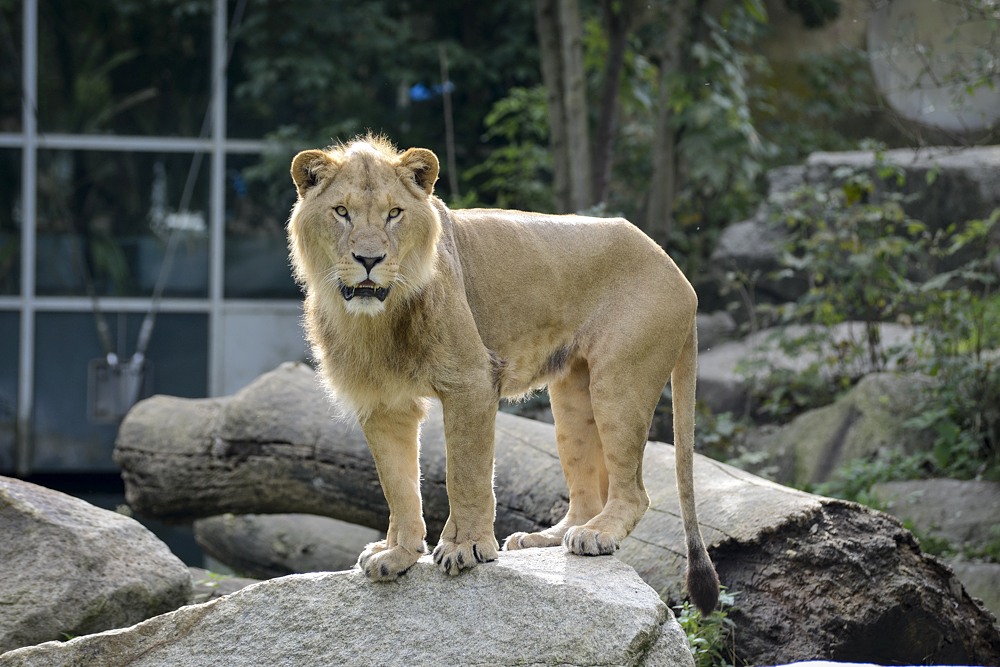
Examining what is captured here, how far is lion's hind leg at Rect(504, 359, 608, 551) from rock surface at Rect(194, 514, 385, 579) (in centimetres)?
325

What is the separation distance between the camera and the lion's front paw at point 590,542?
4.34 m

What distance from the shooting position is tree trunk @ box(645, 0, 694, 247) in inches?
368

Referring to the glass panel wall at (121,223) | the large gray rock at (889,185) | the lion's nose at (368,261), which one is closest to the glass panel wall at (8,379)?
the glass panel wall at (121,223)

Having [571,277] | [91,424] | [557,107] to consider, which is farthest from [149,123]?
[571,277]

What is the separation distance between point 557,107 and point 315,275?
18.8ft

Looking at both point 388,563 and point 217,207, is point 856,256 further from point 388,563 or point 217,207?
point 217,207

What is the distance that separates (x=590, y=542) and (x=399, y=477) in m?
0.76

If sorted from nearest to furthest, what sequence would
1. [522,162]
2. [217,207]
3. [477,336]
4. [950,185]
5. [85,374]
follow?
[477,336]
[950,185]
[522,162]
[85,374]
[217,207]

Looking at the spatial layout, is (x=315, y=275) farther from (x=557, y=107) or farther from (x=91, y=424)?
(x=91, y=424)

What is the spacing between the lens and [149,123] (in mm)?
12789

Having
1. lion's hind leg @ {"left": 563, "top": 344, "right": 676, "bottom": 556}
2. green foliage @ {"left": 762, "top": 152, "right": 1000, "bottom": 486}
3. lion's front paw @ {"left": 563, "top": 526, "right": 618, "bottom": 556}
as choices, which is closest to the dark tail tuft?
lion's hind leg @ {"left": 563, "top": 344, "right": 676, "bottom": 556}

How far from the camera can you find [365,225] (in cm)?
384

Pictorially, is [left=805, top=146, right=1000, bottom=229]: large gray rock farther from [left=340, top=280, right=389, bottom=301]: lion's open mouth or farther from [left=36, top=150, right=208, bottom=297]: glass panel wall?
[left=340, top=280, right=389, bottom=301]: lion's open mouth

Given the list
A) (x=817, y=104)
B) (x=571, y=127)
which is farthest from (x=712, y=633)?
(x=817, y=104)
